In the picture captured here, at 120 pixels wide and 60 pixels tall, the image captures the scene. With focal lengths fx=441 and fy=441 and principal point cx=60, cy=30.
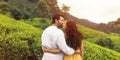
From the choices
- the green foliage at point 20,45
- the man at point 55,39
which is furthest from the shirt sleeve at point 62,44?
the green foliage at point 20,45

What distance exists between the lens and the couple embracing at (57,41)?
736 cm

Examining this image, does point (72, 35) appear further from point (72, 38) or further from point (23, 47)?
point (23, 47)

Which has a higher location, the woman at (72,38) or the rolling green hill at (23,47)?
the woman at (72,38)

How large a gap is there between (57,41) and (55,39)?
0.05 meters

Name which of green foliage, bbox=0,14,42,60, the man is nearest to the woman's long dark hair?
the man

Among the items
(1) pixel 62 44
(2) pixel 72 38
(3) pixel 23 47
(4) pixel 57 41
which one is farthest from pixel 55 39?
(3) pixel 23 47

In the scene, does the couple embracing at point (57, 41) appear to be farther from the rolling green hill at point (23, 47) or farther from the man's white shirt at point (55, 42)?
the rolling green hill at point (23, 47)

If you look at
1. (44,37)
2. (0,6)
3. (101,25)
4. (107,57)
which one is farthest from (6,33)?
(101,25)

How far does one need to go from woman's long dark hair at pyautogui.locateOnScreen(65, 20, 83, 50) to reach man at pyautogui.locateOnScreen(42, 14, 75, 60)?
0.10m

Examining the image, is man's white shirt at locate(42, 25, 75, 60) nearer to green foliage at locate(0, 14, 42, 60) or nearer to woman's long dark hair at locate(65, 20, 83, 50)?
woman's long dark hair at locate(65, 20, 83, 50)

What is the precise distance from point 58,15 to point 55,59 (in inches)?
29.4

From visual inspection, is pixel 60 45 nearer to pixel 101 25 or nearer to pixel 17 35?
pixel 17 35

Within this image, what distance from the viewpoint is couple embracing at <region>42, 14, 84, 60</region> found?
24.2 ft

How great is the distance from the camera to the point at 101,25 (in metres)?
56.9
